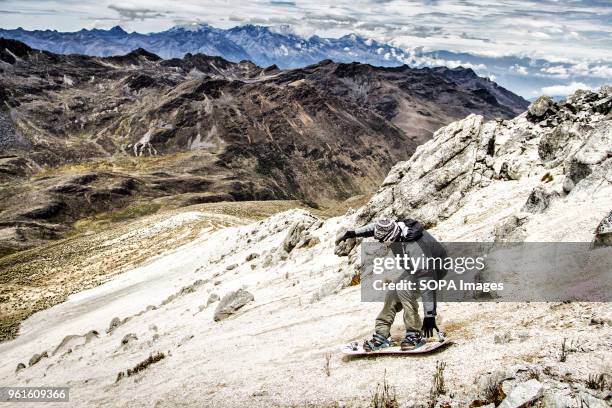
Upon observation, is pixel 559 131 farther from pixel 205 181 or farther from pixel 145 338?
pixel 205 181

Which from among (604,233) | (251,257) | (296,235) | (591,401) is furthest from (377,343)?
(251,257)

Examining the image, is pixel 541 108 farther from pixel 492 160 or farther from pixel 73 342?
pixel 73 342

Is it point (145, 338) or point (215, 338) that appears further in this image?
point (145, 338)

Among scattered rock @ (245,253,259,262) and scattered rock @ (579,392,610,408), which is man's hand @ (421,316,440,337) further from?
scattered rock @ (245,253,259,262)

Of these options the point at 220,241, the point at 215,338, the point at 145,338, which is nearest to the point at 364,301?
the point at 215,338

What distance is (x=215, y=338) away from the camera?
19.6 m

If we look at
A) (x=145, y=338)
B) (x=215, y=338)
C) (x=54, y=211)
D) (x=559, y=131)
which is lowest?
(x=54, y=211)

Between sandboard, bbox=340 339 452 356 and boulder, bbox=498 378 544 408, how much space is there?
2.71 meters

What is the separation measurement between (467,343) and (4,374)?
29448 millimetres

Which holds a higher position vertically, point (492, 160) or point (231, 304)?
point (492, 160)

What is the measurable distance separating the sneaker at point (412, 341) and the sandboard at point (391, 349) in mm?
83

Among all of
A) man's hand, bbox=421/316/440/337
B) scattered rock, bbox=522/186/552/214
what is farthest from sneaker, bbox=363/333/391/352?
scattered rock, bbox=522/186/552/214

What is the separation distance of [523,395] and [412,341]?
10.7ft

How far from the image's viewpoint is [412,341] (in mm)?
11742
